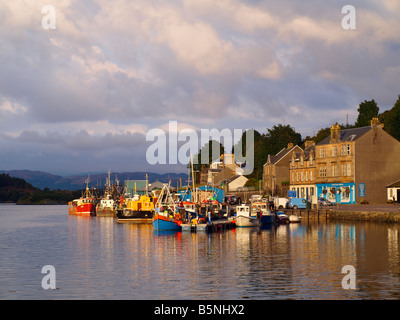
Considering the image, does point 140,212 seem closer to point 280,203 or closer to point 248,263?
point 280,203

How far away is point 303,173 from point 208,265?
271 ft

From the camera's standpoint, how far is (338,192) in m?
A: 109

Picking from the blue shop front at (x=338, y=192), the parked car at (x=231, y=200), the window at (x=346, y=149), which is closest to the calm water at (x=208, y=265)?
the blue shop front at (x=338, y=192)

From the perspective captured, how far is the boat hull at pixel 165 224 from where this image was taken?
7556cm

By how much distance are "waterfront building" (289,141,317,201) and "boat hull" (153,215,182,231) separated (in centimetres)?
4690

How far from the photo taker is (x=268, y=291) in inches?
1267

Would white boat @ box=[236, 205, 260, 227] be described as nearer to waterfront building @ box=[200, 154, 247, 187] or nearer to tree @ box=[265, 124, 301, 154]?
tree @ box=[265, 124, 301, 154]

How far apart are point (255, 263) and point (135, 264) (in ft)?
31.2

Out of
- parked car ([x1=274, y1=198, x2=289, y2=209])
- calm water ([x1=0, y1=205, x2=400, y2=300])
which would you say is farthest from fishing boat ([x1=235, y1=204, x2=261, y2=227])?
parked car ([x1=274, y1=198, x2=289, y2=209])

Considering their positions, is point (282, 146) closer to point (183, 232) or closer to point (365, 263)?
point (183, 232)

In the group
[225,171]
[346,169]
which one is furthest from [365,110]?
[225,171]

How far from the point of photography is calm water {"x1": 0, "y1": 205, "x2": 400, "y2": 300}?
32500 millimetres

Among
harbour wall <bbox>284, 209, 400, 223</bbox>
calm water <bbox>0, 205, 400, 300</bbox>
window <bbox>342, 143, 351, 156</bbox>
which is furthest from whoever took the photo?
window <bbox>342, 143, 351, 156</bbox>
